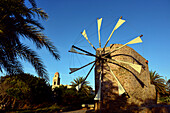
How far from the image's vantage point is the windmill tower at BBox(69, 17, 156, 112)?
7953 mm

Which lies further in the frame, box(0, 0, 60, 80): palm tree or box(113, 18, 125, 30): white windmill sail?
box(113, 18, 125, 30): white windmill sail

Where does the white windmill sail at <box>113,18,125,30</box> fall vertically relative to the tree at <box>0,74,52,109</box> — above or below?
above

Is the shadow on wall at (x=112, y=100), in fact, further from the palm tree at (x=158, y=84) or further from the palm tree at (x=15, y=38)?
the palm tree at (x=158, y=84)

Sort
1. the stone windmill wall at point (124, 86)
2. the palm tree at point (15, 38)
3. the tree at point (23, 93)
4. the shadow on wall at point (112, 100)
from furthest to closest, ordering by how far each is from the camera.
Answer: the tree at point (23, 93), the stone windmill wall at point (124, 86), the shadow on wall at point (112, 100), the palm tree at point (15, 38)

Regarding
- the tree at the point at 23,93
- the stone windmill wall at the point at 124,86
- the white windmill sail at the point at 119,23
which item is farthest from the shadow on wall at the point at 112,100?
the tree at the point at 23,93

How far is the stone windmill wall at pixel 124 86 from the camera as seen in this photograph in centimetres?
797

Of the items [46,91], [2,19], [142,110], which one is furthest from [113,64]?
[46,91]

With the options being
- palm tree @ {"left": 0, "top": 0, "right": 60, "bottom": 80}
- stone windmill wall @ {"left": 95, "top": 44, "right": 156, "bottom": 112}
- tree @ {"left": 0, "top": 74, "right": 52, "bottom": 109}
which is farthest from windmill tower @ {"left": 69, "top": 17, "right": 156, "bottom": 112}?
tree @ {"left": 0, "top": 74, "right": 52, "bottom": 109}

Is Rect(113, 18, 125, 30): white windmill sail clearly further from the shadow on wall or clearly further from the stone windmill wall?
the shadow on wall

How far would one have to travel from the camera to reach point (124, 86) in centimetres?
830

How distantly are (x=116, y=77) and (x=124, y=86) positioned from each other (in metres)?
1.23

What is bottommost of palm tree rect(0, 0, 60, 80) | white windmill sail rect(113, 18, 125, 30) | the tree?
the tree

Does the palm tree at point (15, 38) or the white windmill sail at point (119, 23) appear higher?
the white windmill sail at point (119, 23)

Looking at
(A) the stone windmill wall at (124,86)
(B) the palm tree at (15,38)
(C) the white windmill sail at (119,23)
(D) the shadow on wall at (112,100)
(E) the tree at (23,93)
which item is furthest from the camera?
(E) the tree at (23,93)
